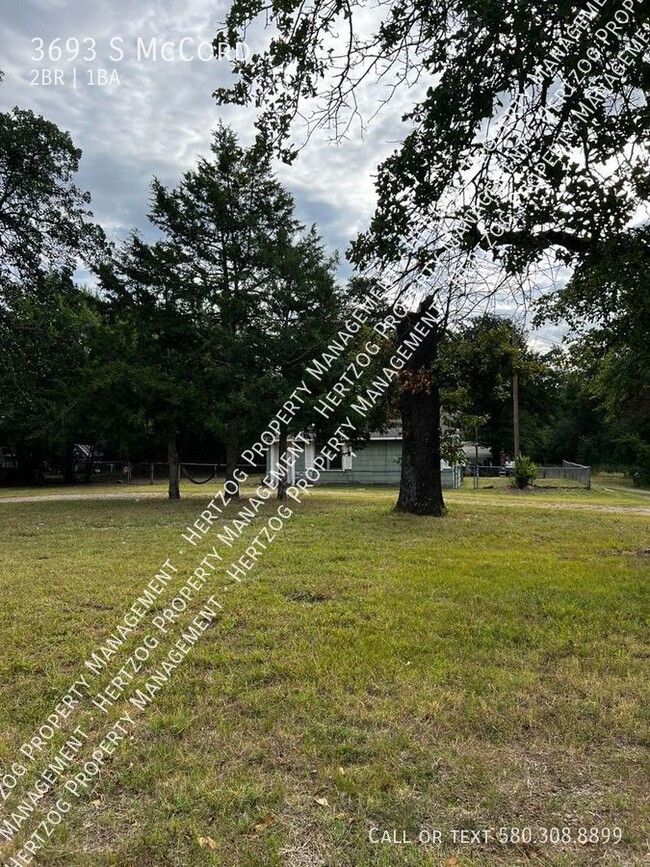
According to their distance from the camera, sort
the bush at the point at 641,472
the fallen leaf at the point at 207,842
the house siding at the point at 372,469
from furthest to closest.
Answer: the house siding at the point at 372,469
the bush at the point at 641,472
the fallen leaf at the point at 207,842

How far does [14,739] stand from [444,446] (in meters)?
10.7

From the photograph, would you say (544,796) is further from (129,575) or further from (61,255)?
(61,255)

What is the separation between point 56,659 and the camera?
347cm

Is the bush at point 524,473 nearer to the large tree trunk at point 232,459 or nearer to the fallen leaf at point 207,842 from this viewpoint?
the large tree trunk at point 232,459

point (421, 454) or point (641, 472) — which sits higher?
point (421, 454)

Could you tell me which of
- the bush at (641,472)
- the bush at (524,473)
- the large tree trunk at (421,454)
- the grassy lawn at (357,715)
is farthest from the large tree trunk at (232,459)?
the bush at (641,472)

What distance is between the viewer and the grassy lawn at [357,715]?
1944 millimetres

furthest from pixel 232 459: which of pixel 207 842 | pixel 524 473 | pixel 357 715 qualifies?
pixel 207 842

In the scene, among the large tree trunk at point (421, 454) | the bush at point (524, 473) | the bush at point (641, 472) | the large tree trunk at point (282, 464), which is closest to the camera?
the large tree trunk at point (421, 454)

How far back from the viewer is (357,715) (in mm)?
2748

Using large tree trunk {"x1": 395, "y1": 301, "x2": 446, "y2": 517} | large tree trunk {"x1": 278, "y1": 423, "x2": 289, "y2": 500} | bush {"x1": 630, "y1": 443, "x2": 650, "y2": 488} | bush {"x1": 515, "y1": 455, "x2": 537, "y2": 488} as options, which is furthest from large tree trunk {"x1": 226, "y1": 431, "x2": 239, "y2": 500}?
A: bush {"x1": 630, "y1": 443, "x2": 650, "y2": 488}

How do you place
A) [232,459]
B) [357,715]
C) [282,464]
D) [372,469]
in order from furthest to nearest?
[372,469] → [232,459] → [282,464] → [357,715]

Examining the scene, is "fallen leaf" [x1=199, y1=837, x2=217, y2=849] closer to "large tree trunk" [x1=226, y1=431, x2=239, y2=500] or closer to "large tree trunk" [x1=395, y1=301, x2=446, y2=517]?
"large tree trunk" [x1=395, y1=301, x2=446, y2=517]

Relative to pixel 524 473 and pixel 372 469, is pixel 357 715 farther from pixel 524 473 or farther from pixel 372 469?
pixel 372 469
